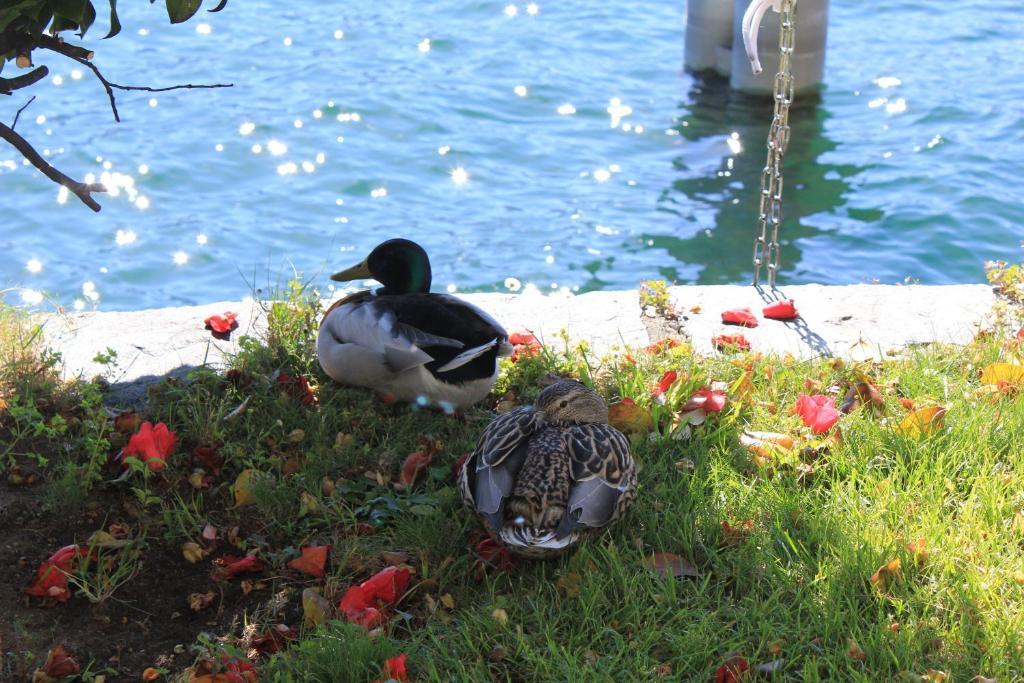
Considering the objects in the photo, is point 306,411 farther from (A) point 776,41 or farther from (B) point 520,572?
(A) point 776,41

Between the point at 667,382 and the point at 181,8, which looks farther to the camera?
the point at 667,382

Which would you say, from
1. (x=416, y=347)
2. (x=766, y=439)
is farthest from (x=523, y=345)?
(x=766, y=439)

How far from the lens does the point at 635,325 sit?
5223 millimetres

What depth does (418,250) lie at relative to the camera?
15.9 ft

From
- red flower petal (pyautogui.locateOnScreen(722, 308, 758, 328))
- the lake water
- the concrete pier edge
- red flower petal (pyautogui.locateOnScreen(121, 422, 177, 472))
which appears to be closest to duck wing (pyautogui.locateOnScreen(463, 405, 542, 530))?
red flower petal (pyautogui.locateOnScreen(121, 422, 177, 472))

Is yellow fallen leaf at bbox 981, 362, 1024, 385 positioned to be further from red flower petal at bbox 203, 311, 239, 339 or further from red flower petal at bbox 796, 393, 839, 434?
red flower petal at bbox 203, 311, 239, 339

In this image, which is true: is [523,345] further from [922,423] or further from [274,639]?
[274,639]

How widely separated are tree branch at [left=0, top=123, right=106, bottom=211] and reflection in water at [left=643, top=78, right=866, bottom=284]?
241 inches

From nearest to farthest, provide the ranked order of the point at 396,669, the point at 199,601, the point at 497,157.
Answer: the point at 396,669
the point at 199,601
the point at 497,157

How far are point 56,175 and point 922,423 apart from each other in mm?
2963

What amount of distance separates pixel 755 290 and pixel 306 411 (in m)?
2.47

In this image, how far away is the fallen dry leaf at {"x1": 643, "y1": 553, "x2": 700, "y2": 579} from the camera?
330cm

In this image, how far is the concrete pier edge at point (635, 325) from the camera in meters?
4.91

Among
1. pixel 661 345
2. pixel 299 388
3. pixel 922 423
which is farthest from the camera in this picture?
pixel 661 345
